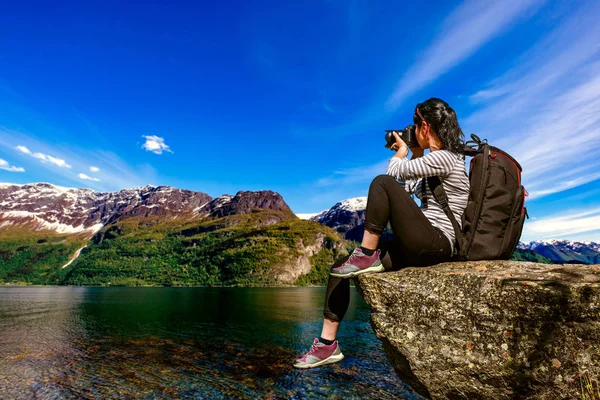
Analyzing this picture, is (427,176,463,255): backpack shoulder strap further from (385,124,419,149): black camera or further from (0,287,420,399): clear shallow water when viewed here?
(0,287,420,399): clear shallow water

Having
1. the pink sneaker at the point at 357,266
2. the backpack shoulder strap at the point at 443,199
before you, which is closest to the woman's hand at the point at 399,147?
the backpack shoulder strap at the point at 443,199

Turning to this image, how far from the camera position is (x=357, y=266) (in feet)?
15.6

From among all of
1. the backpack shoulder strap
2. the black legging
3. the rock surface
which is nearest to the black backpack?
the backpack shoulder strap

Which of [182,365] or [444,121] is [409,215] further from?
[182,365]

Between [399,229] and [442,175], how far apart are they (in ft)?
3.38

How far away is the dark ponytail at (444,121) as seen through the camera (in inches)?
189

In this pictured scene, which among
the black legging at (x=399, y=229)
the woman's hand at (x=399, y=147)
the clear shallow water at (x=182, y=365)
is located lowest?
the clear shallow water at (x=182, y=365)

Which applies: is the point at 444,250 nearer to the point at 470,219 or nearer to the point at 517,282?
the point at 470,219

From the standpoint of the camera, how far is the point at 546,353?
12.4ft

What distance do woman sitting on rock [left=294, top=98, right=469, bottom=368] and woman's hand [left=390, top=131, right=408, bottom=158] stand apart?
17mm

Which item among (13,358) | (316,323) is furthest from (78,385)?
(316,323)

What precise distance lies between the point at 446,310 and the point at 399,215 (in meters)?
1.43

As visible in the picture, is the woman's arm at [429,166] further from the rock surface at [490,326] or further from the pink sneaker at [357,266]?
the rock surface at [490,326]

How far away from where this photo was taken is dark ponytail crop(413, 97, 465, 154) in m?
4.80
